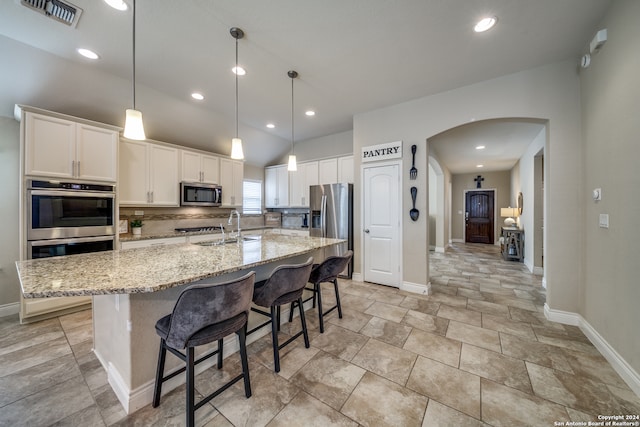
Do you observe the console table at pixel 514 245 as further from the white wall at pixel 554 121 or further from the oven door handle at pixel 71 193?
the oven door handle at pixel 71 193

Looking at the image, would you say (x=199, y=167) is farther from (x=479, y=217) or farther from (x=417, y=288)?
(x=479, y=217)

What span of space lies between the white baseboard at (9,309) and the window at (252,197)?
11.6 ft

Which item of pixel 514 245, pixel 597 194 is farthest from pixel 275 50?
pixel 514 245

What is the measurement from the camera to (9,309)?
285 cm

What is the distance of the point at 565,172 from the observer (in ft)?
8.55

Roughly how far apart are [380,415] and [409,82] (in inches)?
136

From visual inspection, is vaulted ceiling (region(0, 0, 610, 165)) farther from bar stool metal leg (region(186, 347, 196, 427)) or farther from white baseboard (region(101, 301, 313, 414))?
white baseboard (region(101, 301, 313, 414))

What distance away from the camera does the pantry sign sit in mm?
3660

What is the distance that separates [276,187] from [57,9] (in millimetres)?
4186

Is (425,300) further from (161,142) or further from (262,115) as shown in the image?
(161,142)

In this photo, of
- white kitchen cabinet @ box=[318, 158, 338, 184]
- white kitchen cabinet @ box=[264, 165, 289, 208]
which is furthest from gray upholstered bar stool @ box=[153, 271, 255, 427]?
white kitchen cabinet @ box=[264, 165, 289, 208]

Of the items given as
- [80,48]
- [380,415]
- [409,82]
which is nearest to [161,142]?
[80,48]

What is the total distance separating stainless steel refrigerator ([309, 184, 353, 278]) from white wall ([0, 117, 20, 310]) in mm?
4094

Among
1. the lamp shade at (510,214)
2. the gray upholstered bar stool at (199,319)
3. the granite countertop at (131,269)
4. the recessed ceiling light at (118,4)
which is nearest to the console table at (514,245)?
the lamp shade at (510,214)
